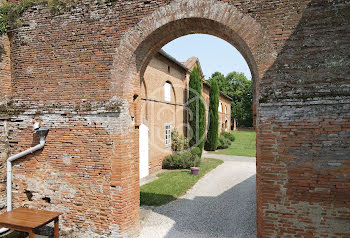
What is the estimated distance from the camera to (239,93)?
2060 inches

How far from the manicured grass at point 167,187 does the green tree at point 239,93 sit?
119 feet

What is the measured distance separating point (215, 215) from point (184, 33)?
5812 mm

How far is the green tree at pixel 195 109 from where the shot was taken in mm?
18281

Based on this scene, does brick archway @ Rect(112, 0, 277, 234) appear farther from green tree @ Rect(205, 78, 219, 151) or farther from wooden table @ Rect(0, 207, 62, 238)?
green tree @ Rect(205, 78, 219, 151)

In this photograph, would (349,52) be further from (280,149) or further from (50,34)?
(50,34)

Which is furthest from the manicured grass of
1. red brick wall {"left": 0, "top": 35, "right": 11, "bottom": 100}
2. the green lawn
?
the green lawn

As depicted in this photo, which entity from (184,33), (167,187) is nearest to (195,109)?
(167,187)

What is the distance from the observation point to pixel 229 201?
8.89m

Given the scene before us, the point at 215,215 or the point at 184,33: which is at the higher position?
the point at 184,33

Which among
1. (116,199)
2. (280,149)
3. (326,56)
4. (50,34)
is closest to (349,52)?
(326,56)

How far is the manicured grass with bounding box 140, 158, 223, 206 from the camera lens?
8.99 meters

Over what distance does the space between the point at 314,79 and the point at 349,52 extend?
766 mm

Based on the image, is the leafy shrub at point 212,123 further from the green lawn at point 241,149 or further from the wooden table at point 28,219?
the wooden table at point 28,219

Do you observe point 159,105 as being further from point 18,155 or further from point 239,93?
point 239,93
